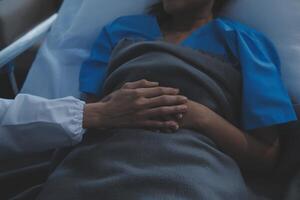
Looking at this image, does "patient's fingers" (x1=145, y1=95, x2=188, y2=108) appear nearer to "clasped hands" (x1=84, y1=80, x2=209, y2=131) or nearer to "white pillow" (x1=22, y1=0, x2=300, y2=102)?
"clasped hands" (x1=84, y1=80, x2=209, y2=131)

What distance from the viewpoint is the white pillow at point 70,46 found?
5.28 feet

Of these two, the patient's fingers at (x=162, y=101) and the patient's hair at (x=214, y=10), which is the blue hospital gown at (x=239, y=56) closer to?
the patient's hair at (x=214, y=10)

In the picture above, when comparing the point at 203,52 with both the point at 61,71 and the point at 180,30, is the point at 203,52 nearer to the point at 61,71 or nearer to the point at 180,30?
the point at 180,30

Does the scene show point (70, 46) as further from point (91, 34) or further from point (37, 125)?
point (37, 125)

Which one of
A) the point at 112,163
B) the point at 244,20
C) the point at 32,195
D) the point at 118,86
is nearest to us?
the point at 112,163

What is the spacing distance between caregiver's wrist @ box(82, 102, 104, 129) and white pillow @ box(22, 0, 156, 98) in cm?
42

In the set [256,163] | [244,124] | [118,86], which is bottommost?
[256,163]

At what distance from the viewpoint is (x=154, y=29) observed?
1.55m

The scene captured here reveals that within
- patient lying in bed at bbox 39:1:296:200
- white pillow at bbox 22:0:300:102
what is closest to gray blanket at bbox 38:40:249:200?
patient lying in bed at bbox 39:1:296:200

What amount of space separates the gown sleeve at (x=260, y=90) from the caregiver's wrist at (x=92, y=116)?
0.39 meters

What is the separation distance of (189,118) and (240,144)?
162 millimetres

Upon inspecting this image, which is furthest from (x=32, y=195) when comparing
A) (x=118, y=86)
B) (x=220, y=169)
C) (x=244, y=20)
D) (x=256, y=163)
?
(x=244, y=20)

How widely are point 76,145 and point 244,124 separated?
448mm

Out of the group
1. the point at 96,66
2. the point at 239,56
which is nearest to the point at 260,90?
the point at 239,56
